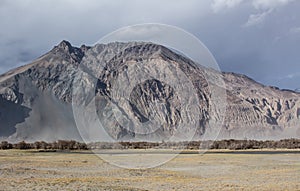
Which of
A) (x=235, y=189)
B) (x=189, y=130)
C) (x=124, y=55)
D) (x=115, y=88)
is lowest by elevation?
(x=235, y=189)

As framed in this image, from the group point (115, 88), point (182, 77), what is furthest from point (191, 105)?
point (115, 88)

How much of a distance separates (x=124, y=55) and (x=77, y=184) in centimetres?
1178

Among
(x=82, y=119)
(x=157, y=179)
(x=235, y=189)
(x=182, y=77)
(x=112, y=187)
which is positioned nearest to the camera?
(x=235, y=189)

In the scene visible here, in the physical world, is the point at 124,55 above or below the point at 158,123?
above

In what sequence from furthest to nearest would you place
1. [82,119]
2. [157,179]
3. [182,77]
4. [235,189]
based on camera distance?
[82,119]
[157,179]
[182,77]
[235,189]

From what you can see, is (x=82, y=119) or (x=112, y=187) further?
(x=82, y=119)

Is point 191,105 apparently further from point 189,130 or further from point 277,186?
point 277,186

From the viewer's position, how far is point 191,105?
31.6 meters

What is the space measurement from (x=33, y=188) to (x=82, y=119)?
11.0 meters

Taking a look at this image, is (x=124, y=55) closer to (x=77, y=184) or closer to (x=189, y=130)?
(x=189, y=130)

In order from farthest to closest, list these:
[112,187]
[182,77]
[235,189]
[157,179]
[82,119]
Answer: [82,119] → [157,179] → [182,77] → [112,187] → [235,189]

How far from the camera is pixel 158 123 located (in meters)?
40.1

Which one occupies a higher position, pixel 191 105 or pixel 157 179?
pixel 191 105

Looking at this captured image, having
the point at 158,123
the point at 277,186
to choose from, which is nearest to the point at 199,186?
the point at 277,186
